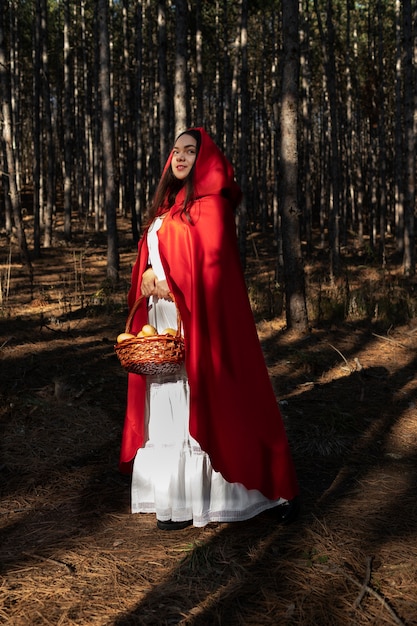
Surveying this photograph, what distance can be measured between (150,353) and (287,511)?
45.7 inches

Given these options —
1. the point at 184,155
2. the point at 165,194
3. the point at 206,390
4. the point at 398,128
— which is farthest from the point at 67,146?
the point at 206,390

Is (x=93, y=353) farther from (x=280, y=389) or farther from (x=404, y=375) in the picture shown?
(x=404, y=375)

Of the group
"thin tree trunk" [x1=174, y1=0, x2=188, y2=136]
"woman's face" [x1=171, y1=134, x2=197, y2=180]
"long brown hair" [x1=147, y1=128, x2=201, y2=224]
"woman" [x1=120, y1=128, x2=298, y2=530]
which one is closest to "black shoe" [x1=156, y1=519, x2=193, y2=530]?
"woman" [x1=120, y1=128, x2=298, y2=530]

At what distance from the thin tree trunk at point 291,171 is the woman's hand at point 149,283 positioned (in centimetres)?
473

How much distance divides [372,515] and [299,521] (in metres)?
0.42

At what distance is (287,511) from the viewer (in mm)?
3102

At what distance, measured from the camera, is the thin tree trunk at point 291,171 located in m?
7.48

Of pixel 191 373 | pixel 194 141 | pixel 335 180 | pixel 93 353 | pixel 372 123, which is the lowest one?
pixel 93 353

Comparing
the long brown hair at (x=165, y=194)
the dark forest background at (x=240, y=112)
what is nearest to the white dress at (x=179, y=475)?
the long brown hair at (x=165, y=194)

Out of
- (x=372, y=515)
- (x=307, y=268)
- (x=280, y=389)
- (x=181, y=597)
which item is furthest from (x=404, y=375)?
(x=307, y=268)

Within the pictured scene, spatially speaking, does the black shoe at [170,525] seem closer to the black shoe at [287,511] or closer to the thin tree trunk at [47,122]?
the black shoe at [287,511]

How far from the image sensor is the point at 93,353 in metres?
6.59

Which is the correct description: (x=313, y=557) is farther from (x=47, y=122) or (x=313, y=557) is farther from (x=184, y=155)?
(x=47, y=122)

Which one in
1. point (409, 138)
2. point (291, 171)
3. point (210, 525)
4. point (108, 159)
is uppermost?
point (409, 138)
